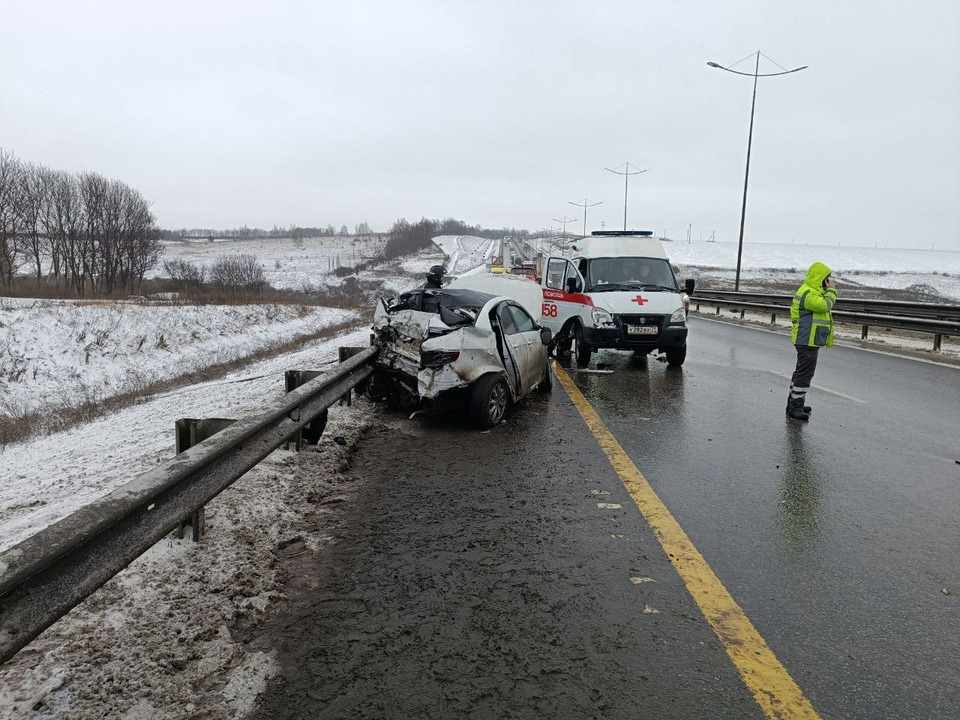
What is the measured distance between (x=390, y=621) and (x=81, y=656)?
4.26 ft

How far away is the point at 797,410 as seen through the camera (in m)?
7.50

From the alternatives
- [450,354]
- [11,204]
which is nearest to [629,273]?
[450,354]

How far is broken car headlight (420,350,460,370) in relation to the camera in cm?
655

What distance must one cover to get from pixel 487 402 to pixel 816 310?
4.10 meters

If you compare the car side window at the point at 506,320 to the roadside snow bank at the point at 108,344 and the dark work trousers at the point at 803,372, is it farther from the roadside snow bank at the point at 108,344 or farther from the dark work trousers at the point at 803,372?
the roadside snow bank at the point at 108,344

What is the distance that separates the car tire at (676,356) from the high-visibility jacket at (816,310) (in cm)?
395

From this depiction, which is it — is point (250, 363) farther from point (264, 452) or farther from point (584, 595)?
point (584, 595)

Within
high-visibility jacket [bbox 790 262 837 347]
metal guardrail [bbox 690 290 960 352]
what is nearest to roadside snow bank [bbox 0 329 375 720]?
high-visibility jacket [bbox 790 262 837 347]

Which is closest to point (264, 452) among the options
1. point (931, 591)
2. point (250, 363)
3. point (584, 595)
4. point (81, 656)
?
point (81, 656)

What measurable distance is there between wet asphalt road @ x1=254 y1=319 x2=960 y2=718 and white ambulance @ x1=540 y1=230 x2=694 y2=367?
4587mm

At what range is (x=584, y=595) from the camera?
3246 mm

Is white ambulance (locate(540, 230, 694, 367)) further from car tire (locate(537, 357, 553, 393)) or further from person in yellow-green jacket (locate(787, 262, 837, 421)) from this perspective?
person in yellow-green jacket (locate(787, 262, 837, 421))

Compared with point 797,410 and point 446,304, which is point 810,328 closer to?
point 797,410

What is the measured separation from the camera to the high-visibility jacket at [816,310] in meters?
7.32
